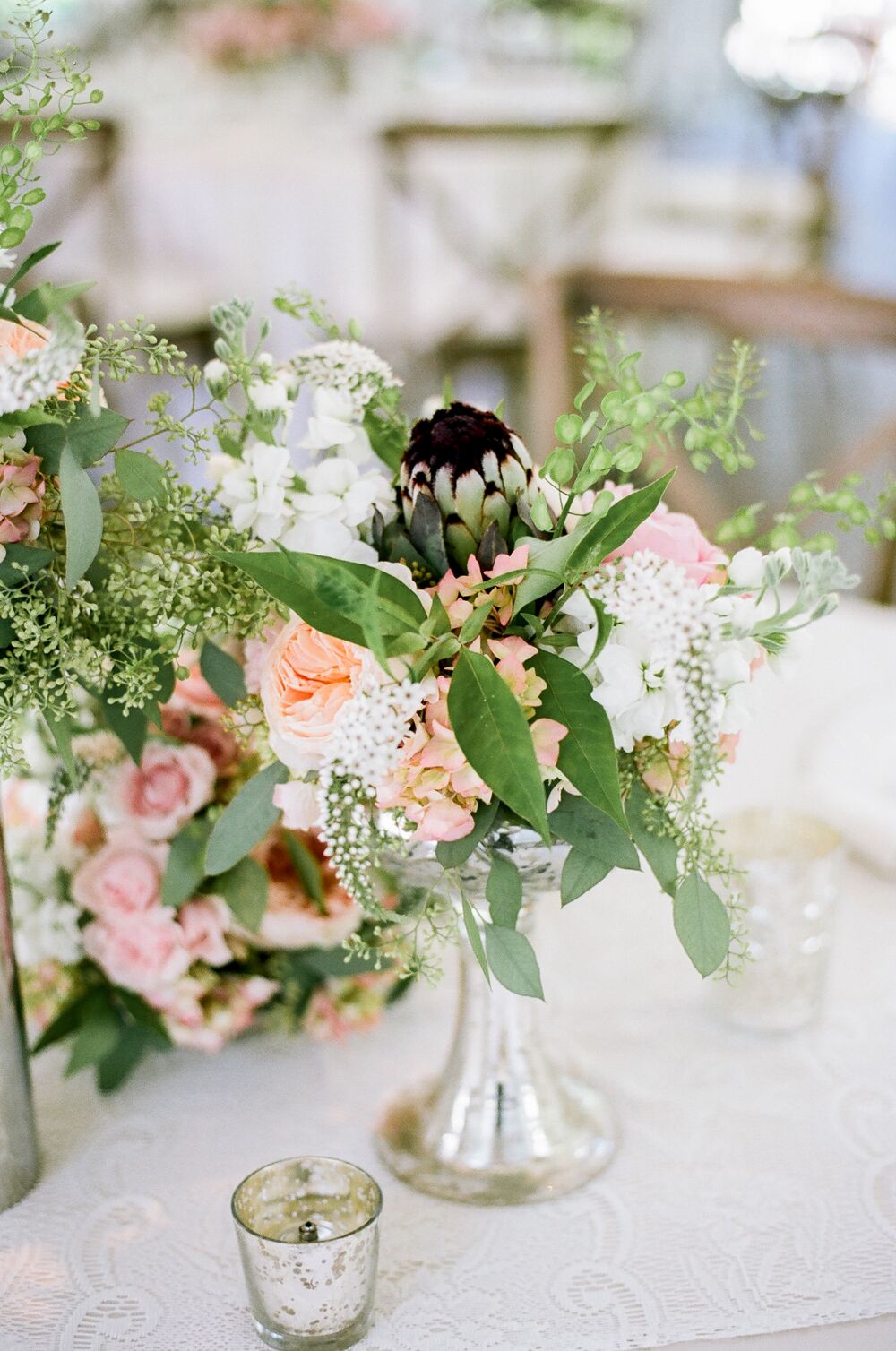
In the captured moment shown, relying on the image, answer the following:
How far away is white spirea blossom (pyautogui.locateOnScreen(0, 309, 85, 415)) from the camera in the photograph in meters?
0.52

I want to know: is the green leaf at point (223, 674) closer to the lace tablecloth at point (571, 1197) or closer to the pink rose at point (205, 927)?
the pink rose at point (205, 927)

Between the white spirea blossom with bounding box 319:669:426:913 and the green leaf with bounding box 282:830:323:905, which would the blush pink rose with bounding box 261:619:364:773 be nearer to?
the white spirea blossom with bounding box 319:669:426:913

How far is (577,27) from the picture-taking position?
221 inches

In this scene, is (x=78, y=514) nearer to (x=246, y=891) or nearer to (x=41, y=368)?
(x=41, y=368)

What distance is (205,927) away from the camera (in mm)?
765

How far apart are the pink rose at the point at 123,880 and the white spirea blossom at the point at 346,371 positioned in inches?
11.2

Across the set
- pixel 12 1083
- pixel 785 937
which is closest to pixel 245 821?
pixel 12 1083

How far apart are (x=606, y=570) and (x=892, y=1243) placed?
38cm

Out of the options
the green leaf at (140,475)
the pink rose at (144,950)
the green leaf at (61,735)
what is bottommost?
the pink rose at (144,950)

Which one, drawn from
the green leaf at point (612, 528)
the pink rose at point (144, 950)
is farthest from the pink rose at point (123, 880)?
the green leaf at point (612, 528)

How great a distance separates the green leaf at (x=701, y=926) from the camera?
0.60 metres

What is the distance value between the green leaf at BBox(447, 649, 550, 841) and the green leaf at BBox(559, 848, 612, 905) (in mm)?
74

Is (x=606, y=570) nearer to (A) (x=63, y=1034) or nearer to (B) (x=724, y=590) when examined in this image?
(B) (x=724, y=590)

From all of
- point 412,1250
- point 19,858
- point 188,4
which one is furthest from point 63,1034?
point 188,4
